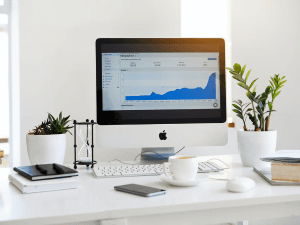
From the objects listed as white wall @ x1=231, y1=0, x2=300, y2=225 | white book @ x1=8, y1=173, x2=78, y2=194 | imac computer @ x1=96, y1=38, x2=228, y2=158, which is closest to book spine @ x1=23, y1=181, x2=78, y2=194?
white book @ x1=8, y1=173, x2=78, y2=194

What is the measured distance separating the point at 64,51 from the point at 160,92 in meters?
0.76

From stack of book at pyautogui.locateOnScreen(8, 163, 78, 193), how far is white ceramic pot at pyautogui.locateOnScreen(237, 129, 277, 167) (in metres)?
0.68

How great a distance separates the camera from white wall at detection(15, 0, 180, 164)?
167 cm

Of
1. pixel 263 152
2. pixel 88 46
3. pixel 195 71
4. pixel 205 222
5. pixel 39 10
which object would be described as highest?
pixel 39 10

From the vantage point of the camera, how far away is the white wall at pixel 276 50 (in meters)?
1.91

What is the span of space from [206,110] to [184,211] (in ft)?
2.15

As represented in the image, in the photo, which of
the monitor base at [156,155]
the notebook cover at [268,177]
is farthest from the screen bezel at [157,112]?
the notebook cover at [268,177]

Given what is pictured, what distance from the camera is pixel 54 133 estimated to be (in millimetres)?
1198

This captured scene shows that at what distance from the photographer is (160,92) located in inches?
50.3

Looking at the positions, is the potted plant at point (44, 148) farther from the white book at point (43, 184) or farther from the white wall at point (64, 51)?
the white wall at point (64, 51)

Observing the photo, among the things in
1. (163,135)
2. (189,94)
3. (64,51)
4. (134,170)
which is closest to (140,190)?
(134,170)

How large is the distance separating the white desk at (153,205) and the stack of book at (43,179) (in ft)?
0.07

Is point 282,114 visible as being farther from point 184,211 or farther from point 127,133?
point 184,211

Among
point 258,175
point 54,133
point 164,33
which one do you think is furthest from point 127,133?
point 164,33
